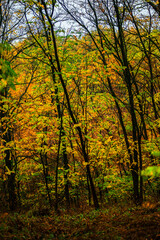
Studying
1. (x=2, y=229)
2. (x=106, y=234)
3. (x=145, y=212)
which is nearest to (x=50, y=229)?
(x=2, y=229)

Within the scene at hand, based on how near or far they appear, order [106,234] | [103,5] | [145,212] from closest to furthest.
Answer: [106,234] → [145,212] → [103,5]

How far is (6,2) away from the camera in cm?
720

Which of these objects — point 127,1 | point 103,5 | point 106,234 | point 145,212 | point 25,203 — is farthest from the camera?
point 25,203

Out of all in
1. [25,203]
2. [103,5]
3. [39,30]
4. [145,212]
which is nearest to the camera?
[145,212]

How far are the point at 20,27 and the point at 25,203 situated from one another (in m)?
11.0

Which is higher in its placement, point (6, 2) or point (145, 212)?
point (6, 2)

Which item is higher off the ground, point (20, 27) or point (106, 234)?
point (20, 27)

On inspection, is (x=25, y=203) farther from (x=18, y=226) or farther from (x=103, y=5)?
(x=103, y=5)

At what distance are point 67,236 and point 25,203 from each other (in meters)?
9.22

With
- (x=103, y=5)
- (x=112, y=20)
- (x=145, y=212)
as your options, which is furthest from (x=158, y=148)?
(x=103, y=5)

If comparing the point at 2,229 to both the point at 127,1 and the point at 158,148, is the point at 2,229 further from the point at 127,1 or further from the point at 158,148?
the point at 127,1

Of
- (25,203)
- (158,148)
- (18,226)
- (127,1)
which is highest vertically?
(127,1)

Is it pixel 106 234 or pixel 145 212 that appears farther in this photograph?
pixel 145 212

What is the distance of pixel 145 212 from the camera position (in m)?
5.33
